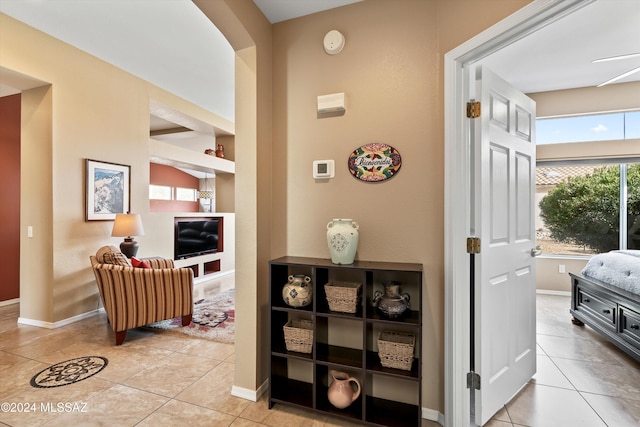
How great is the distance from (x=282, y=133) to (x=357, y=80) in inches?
24.9

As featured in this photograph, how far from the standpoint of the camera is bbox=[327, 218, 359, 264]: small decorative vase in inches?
72.1

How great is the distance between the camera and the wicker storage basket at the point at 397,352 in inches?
66.7

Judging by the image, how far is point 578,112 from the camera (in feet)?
13.8

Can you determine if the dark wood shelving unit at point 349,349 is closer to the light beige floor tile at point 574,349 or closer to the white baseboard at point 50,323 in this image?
the light beige floor tile at point 574,349

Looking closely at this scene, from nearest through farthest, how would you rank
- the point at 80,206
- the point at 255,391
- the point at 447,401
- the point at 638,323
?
the point at 447,401
the point at 255,391
the point at 638,323
the point at 80,206

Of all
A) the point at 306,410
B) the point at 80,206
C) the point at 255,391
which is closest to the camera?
the point at 306,410

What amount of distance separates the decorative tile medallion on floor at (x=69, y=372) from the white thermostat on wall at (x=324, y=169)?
7.69ft

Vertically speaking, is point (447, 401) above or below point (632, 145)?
below

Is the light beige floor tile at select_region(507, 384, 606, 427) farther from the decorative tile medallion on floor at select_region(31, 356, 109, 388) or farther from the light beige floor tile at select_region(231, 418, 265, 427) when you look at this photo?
the decorative tile medallion on floor at select_region(31, 356, 109, 388)

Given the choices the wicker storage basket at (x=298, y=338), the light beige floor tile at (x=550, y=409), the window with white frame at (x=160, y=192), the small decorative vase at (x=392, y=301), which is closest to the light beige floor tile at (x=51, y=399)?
the wicker storage basket at (x=298, y=338)

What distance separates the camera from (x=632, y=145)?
4129 mm

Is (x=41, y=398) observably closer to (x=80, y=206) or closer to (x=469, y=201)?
(x=80, y=206)

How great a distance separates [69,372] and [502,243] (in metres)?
3.36

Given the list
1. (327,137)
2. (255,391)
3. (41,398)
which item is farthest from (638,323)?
(41,398)
